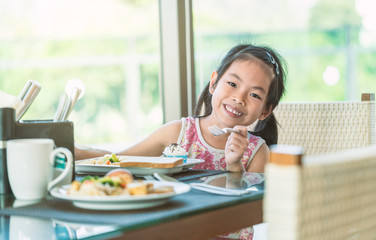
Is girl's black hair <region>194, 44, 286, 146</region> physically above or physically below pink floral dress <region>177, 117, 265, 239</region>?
above

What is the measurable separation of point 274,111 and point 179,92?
0.54 metres

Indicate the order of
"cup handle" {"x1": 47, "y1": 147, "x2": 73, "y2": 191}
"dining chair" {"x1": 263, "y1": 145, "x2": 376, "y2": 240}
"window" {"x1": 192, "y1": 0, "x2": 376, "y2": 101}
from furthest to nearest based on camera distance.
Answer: "window" {"x1": 192, "y1": 0, "x2": 376, "y2": 101} < "cup handle" {"x1": 47, "y1": 147, "x2": 73, "y2": 191} < "dining chair" {"x1": 263, "y1": 145, "x2": 376, "y2": 240}

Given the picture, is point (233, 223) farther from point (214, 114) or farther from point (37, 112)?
point (37, 112)

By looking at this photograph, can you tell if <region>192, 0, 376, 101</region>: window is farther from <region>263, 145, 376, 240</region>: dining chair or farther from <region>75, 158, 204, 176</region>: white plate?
<region>263, 145, 376, 240</region>: dining chair

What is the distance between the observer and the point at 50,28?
21.4ft

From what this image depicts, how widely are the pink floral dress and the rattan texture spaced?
16cm

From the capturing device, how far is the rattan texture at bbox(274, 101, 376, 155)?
5.64 ft

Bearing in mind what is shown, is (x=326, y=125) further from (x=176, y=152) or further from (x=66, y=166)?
(x=66, y=166)

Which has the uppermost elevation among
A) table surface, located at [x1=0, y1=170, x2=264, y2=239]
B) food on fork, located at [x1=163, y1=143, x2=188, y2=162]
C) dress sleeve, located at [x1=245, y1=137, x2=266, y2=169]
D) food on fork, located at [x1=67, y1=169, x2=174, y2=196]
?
food on fork, located at [x1=67, y1=169, x2=174, y2=196]

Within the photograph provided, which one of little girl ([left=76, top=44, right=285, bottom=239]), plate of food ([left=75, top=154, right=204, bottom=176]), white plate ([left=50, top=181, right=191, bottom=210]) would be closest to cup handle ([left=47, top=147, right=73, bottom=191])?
white plate ([left=50, top=181, right=191, bottom=210])

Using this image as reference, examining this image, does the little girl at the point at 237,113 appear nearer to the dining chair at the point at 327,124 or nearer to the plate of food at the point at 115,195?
the dining chair at the point at 327,124

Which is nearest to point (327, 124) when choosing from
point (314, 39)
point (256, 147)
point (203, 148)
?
point (256, 147)

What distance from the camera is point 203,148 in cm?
176

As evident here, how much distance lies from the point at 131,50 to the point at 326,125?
444cm
